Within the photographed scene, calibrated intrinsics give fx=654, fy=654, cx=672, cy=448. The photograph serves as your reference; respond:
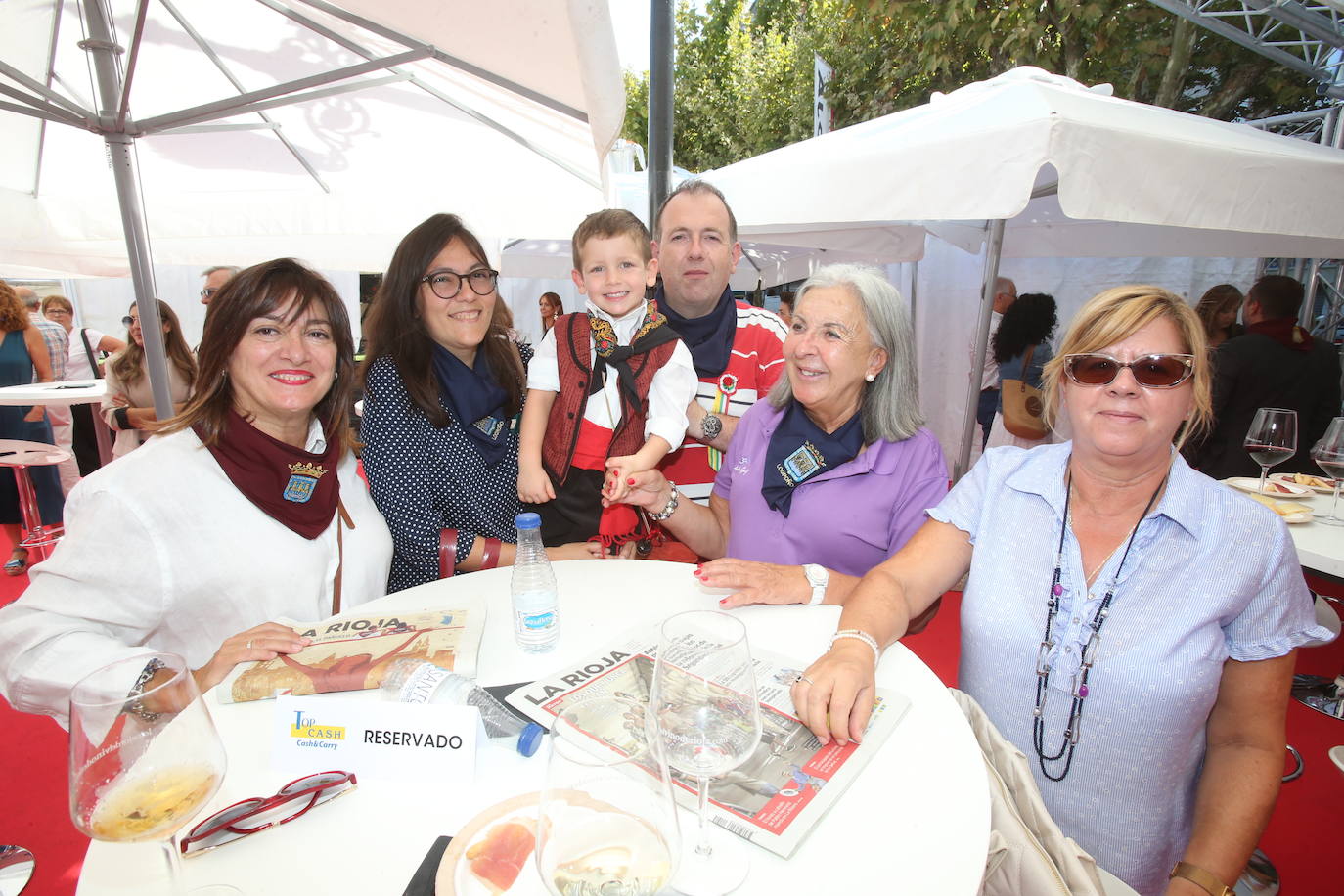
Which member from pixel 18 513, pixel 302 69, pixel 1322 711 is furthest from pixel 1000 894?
pixel 18 513

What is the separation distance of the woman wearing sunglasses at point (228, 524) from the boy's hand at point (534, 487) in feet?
1.63

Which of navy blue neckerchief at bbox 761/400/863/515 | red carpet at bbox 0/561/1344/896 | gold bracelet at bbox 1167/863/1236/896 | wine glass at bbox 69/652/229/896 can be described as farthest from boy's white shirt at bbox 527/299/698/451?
red carpet at bbox 0/561/1344/896

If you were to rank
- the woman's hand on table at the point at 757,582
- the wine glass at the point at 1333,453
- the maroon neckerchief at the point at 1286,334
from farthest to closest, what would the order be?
the maroon neckerchief at the point at 1286,334 < the wine glass at the point at 1333,453 < the woman's hand on table at the point at 757,582

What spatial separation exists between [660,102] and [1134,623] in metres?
3.58

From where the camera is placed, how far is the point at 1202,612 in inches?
57.7

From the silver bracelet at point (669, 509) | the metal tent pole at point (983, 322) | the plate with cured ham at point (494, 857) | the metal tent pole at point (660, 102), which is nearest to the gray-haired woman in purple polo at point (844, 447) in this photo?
the silver bracelet at point (669, 509)

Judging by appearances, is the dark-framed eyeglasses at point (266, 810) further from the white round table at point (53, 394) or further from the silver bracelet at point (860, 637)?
the white round table at point (53, 394)

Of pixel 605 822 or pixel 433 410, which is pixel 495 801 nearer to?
pixel 605 822

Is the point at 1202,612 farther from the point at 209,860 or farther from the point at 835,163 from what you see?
the point at 835,163

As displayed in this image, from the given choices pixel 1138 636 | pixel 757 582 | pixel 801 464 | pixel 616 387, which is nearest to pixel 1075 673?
→ pixel 1138 636

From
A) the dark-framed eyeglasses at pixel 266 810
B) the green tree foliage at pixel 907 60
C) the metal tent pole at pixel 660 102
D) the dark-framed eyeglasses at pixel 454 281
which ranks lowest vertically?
the dark-framed eyeglasses at pixel 266 810

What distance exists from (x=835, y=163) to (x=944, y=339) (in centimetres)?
567

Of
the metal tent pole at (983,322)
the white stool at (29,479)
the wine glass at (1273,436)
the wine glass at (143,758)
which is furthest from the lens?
the metal tent pole at (983,322)

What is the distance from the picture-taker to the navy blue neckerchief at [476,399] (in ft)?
7.43
